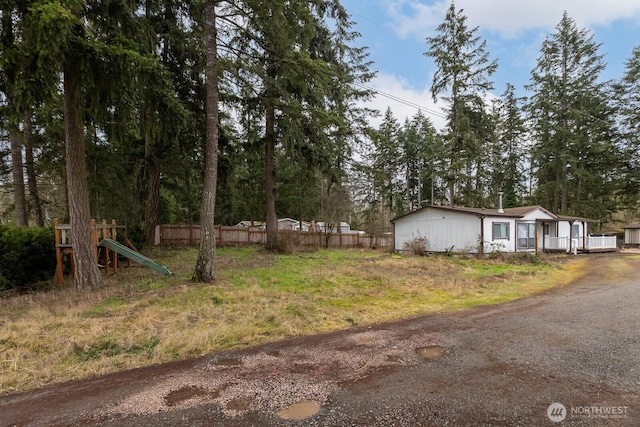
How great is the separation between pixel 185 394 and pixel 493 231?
17122mm

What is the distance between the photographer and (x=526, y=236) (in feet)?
59.4

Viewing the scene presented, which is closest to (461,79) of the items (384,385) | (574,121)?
(574,121)

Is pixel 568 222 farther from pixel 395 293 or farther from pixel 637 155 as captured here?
pixel 395 293

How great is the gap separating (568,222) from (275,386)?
2367 centimetres

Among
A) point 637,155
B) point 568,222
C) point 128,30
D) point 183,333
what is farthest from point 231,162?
point 637,155

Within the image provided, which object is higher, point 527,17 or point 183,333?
point 527,17

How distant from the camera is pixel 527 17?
544 inches

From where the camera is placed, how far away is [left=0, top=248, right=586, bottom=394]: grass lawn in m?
4.04

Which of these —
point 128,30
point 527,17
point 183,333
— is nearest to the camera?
point 183,333

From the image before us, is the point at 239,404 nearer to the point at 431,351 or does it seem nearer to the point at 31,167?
the point at 431,351

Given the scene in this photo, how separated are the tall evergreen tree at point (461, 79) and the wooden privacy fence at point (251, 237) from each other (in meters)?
8.79

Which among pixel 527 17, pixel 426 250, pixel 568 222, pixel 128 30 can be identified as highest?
pixel 527 17

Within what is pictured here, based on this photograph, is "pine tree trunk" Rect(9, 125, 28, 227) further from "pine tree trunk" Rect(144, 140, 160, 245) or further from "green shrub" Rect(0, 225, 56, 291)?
"pine tree trunk" Rect(144, 140, 160, 245)

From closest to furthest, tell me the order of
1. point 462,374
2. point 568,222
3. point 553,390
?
point 553,390, point 462,374, point 568,222
